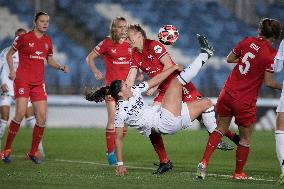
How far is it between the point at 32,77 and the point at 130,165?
2216mm

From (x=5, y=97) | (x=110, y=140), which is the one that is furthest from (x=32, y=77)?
(x=5, y=97)

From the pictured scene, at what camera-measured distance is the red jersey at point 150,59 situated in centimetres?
1180

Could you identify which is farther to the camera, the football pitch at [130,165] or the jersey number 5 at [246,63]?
the jersey number 5 at [246,63]

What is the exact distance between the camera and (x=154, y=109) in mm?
10945

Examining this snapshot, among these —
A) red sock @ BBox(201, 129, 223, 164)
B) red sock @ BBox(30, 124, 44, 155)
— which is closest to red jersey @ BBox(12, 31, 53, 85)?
red sock @ BBox(30, 124, 44, 155)

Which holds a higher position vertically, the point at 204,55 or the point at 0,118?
the point at 204,55

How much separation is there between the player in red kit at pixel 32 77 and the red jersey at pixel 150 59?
6.10ft

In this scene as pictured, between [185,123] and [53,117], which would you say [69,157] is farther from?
[53,117]

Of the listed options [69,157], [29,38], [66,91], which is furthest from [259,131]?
[29,38]

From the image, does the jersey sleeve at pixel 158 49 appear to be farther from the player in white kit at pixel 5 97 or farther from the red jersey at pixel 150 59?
the player in white kit at pixel 5 97

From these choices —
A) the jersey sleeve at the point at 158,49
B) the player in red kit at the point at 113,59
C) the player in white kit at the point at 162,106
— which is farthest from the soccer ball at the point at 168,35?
the player in red kit at the point at 113,59

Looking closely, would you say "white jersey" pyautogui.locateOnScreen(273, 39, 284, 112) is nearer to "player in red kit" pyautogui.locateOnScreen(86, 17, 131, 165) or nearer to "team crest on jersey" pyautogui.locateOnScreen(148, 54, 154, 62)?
"team crest on jersey" pyautogui.locateOnScreen(148, 54, 154, 62)

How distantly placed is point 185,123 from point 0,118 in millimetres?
5999

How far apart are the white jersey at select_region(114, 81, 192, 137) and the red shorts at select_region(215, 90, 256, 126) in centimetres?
49
